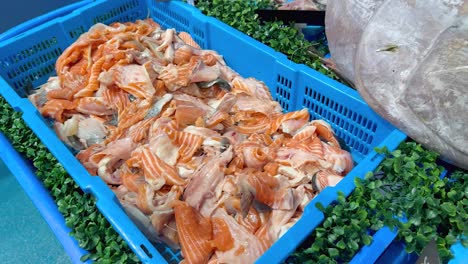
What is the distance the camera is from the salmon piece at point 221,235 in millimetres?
1798

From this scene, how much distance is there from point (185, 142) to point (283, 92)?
780 mm

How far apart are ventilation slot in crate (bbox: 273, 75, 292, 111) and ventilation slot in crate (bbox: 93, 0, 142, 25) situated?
4.76ft

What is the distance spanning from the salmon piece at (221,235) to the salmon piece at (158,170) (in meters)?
0.32

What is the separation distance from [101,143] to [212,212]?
928 mm

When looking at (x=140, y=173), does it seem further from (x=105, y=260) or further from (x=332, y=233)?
(x=332, y=233)

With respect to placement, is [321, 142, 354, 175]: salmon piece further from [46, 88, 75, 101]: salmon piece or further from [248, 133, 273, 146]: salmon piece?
[46, 88, 75, 101]: salmon piece

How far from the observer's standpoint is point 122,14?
327 centimetres

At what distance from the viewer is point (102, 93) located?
266 cm

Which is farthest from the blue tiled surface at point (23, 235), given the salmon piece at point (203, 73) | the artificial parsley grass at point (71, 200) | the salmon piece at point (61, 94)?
the salmon piece at point (203, 73)

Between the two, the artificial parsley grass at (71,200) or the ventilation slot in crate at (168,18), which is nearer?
the artificial parsley grass at (71,200)

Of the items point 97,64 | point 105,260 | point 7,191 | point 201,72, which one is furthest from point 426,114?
point 7,191

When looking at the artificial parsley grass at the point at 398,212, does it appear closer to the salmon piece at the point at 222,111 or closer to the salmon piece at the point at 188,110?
the salmon piece at the point at 222,111

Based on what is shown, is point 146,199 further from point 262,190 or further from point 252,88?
point 252,88

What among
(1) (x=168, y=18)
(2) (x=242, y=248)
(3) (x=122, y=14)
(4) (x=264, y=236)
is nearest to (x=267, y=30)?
(1) (x=168, y=18)
